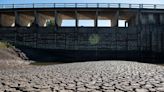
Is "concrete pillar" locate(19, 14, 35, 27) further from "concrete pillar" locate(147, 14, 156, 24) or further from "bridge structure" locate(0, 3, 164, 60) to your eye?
"concrete pillar" locate(147, 14, 156, 24)

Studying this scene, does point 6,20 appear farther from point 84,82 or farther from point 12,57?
point 84,82

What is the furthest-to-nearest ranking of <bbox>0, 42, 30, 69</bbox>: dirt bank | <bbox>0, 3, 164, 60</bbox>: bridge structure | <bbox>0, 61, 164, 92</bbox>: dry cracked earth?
<bbox>0, 3, 164, 60</bbox>: bridge structure < <bbox>0, 42, 30, 69</bbox>: dirt bank < <bbox>0, 61, 164, 92</bbox>: dry cracked earth

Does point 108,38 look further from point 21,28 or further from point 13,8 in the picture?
point 13,8

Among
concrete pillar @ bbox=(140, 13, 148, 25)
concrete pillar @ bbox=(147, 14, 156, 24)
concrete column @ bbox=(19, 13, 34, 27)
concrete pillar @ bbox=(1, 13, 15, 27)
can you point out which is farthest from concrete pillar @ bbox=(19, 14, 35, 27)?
concrete pillar @ bbox=(147, 14, 156, 24)

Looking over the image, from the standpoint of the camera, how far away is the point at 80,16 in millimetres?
53188

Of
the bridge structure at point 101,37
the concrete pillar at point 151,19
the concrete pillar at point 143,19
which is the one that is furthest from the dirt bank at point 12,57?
the concrete pillar at point 151,19

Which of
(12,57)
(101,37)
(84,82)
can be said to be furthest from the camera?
(101,37)

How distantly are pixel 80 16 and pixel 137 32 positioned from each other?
41.4ft

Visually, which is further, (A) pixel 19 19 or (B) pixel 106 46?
(A) pixel 19 19

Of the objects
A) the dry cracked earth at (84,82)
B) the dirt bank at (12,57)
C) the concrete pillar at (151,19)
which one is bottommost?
the dirt bank at (12,57)

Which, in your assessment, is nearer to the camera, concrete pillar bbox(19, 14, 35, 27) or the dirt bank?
the dirt bank

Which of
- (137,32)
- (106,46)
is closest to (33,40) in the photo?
(106,46)

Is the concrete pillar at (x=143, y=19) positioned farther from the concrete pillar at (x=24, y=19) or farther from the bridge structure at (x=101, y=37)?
the concrete pillar at (x=24, y=19)

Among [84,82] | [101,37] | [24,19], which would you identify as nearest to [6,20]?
[24,19]
